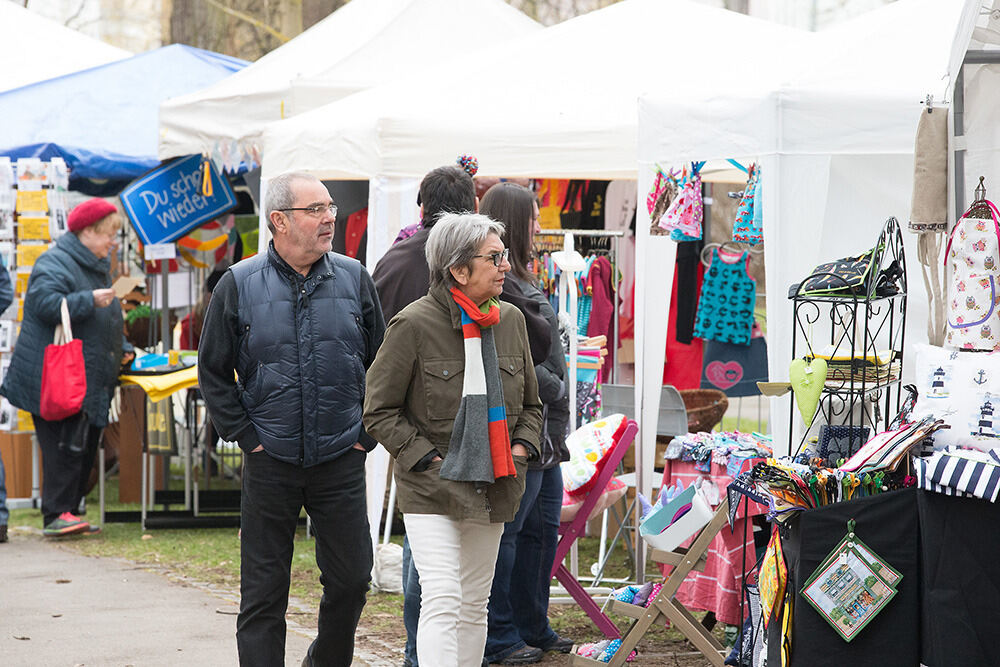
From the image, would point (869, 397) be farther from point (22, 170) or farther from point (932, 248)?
point (22, 170)

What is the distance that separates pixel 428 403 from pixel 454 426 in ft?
0.35

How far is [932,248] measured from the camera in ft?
15.5

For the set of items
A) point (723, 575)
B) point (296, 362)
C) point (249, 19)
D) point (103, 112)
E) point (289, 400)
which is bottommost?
point (723, 575)

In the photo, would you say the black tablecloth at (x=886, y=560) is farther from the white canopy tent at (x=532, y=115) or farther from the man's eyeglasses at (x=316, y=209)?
the white canopy tent at (x=532, y=115)

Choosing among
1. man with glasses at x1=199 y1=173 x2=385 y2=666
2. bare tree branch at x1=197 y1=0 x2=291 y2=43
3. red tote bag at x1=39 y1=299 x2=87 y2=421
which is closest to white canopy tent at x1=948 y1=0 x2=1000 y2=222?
man with glasses at x1=199 y1=173 x2=385 y2=666

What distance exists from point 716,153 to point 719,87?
10.9 inches

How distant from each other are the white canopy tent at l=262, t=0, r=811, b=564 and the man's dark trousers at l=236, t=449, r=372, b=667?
221 cm

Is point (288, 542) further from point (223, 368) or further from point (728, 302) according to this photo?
point (728, 302)

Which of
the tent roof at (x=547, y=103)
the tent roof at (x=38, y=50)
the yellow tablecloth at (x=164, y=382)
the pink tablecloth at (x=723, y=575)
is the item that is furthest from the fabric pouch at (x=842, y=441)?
the tent roof at (x=38, y=50)

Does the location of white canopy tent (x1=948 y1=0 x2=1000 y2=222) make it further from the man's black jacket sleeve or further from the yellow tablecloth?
the yellow tablecloth

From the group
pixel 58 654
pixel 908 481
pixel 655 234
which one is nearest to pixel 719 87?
pixel 655 234

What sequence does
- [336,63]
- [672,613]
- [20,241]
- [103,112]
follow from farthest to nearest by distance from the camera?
[103,112] → [20,241] → [336,63] → [672,613]

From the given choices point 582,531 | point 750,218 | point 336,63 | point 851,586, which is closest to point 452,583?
point 851,586

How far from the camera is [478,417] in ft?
13.6
